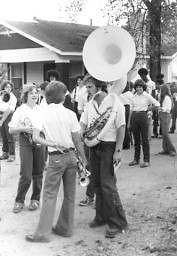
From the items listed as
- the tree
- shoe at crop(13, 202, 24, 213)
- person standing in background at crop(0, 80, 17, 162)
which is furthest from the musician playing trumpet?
the tree

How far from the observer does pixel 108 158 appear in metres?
5.15

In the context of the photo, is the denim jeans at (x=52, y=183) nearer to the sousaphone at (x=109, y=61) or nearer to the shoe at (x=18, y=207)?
the sousaphone at (x=109, y=61)

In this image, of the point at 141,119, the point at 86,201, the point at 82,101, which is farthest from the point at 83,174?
the point at 82,101

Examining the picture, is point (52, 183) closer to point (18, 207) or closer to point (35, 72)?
point (18, 207)

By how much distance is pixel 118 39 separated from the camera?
5500mm

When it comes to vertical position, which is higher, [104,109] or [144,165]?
[104,109]

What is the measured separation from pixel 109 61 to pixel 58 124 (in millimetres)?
1149

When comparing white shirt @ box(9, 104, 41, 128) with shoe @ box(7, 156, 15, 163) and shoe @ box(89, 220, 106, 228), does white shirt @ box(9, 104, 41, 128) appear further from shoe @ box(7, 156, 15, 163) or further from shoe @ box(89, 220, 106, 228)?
shoe @ box(7, 156, 15, 163)

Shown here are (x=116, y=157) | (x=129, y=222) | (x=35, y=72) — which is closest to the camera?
(x=116, y=157)

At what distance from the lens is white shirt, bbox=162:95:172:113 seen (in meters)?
9.58

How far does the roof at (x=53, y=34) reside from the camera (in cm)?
1939

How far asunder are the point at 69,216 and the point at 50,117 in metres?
1.18

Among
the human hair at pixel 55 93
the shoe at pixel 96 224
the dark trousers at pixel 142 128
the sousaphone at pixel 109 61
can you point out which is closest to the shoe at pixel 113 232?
the shoe at pixel 96 224

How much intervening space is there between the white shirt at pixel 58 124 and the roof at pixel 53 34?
46.3 feet
